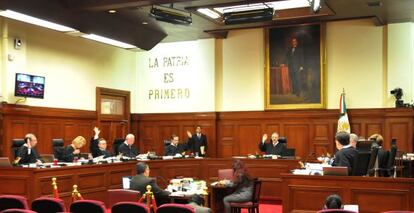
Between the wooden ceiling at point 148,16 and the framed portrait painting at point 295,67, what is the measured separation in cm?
42

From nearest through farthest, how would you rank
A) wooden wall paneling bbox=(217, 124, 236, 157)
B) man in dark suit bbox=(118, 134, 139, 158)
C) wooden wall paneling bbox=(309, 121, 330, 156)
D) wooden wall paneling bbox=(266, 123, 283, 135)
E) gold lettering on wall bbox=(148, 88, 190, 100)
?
man in dark suit bbox=(118, 134, 139, 158) < wooden wall paneling bbox=(309, 121, 330, 156) < wooden wall paneling bbox=(266, 123, 283, 135) < wooden wall paneling bbox=(217, 124, 236, 157) < gold lettering on wall bbox=(148, 88, 190, 100)

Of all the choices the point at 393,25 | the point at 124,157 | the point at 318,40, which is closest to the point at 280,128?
the point at 318,40

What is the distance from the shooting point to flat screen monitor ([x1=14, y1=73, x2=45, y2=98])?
11508 millimetres

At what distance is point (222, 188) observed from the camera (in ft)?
26.9

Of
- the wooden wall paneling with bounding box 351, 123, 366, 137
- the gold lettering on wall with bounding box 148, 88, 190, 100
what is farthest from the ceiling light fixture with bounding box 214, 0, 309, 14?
the gold lettering on wall with bounding box 148, 88, 190, 100

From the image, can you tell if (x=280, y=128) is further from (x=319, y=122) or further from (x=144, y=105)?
(x=144, y=105)

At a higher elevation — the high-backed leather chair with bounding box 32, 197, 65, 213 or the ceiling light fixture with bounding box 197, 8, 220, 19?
the ceiling light fixture with bounding box 197, 8, 220, 19

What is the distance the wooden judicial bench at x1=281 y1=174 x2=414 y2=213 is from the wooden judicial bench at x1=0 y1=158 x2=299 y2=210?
132 inches

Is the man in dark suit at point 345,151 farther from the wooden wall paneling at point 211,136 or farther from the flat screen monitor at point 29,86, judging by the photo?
the wooden wall paneling at point 211,136

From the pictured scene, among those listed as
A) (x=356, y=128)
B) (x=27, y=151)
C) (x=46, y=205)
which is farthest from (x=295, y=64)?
(x=46, y=205)

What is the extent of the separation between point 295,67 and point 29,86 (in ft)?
23.7

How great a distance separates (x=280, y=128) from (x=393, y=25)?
418 centimetres

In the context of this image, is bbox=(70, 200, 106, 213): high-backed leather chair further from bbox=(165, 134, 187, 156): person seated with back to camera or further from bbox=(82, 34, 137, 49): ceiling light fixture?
bbox=(165, 134, 187, 156): person seated with back to camera

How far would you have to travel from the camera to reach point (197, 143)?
14.5 metres
